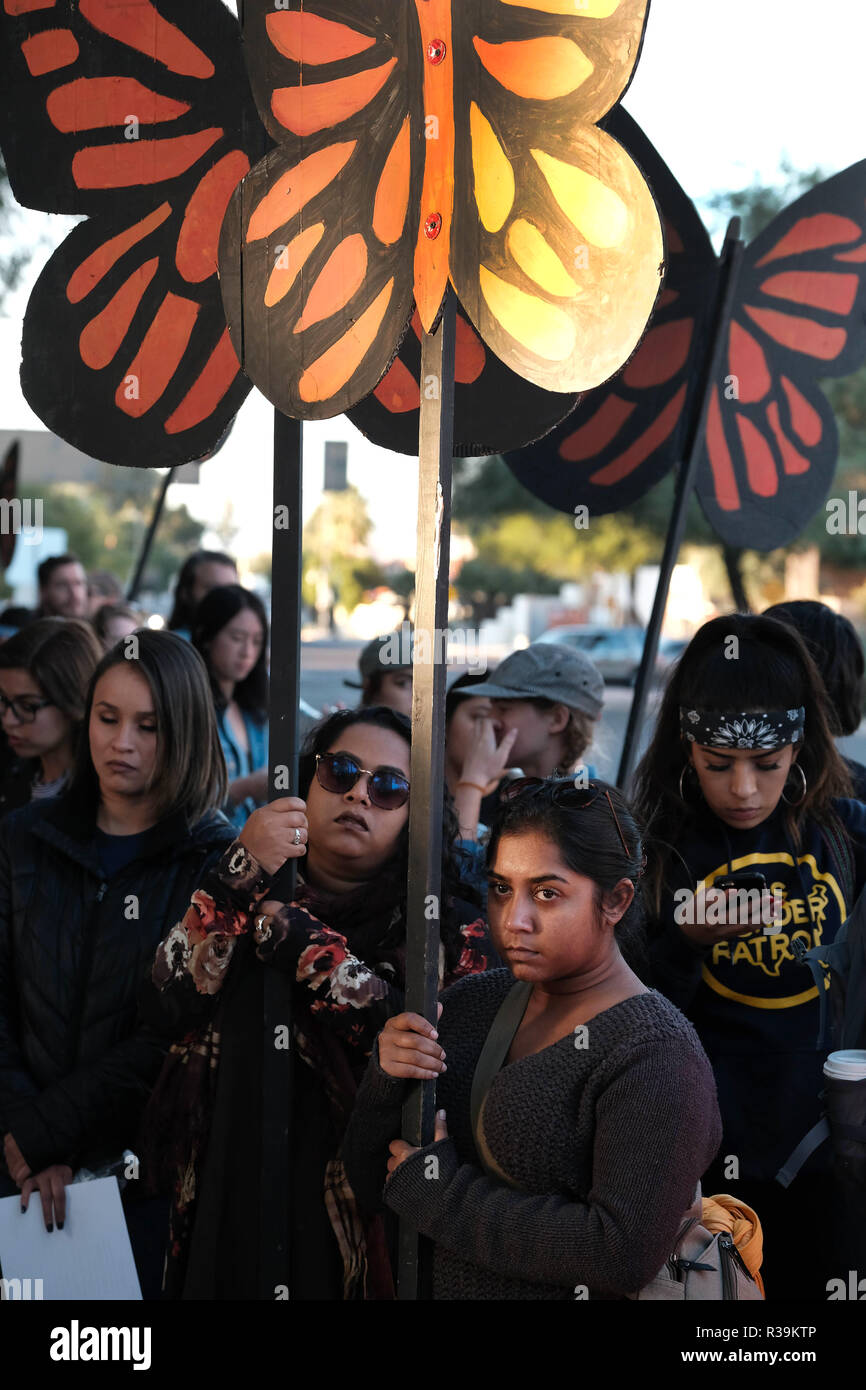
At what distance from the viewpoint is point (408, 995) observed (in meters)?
1.73

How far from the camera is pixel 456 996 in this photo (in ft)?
6.20

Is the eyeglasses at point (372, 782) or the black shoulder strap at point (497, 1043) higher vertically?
the eyeglasses at point (372, 782)

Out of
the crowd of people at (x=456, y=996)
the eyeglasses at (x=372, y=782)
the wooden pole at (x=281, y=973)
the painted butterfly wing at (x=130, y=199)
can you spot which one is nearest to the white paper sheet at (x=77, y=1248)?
the crowd of people at (x=456, y=996)

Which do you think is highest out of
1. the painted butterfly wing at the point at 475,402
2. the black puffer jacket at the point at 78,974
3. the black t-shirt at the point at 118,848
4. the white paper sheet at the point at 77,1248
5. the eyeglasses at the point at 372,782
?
the painted butterfly wing at the point at 475,402

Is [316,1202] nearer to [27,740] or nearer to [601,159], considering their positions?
[601,159]

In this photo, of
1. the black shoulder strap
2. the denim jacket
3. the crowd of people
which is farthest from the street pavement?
the black shoulder strap

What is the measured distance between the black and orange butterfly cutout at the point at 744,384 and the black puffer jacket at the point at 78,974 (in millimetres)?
1203

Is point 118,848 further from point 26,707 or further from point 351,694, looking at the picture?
point 351,694

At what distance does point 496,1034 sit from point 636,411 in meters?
A: 1.63

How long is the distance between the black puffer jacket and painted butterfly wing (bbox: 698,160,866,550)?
1580mm

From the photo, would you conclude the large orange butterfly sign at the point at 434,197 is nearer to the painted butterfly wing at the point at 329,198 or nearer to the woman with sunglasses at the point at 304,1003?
the painted butterfly wing at the point at 329,198

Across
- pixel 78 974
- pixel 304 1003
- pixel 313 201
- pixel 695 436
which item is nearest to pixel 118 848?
pixel 78 974

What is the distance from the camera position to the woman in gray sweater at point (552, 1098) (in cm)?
158

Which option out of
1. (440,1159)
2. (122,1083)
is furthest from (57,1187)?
(440,1159)
